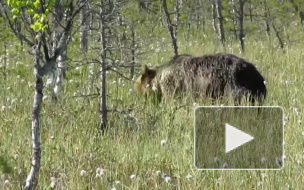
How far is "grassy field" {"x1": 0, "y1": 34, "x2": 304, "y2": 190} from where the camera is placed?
344cm

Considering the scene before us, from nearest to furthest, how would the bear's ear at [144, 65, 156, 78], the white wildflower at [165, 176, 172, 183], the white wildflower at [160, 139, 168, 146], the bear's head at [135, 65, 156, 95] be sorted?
1. the white wildflower at [165, 176, 172, 183]
2. the white wildflower at [160, 139, 168, 146]
3. the bear's head at [135, 65, 156, 95]
4. the bear's ear at [144, 65, 156, 78]

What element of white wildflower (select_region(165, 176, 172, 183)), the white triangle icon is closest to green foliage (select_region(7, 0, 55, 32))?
white wildflower (select_region(165, 176, 172, 183))

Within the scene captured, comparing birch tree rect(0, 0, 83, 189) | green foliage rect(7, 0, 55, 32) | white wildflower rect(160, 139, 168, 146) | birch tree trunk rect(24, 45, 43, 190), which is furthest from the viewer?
white wildflower rect(160, 139, 168, 146)

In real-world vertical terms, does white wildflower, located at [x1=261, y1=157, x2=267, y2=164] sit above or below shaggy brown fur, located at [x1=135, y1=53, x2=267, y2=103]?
below

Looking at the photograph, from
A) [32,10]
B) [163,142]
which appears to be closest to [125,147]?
[163,142]

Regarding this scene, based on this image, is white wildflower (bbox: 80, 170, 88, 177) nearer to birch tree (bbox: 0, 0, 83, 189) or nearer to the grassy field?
the grassy field

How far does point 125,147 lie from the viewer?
421cm

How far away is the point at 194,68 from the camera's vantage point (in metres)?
6.31

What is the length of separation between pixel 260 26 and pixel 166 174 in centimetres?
1653

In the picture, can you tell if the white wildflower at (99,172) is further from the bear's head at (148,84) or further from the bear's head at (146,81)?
the bear's head at (146,81)

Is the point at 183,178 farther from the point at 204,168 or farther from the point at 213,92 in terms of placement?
the point at 213,92

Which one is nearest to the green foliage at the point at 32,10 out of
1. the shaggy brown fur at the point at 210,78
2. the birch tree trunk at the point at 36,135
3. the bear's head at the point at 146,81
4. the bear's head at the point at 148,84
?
the birch tree trunk at the point at 36,135
